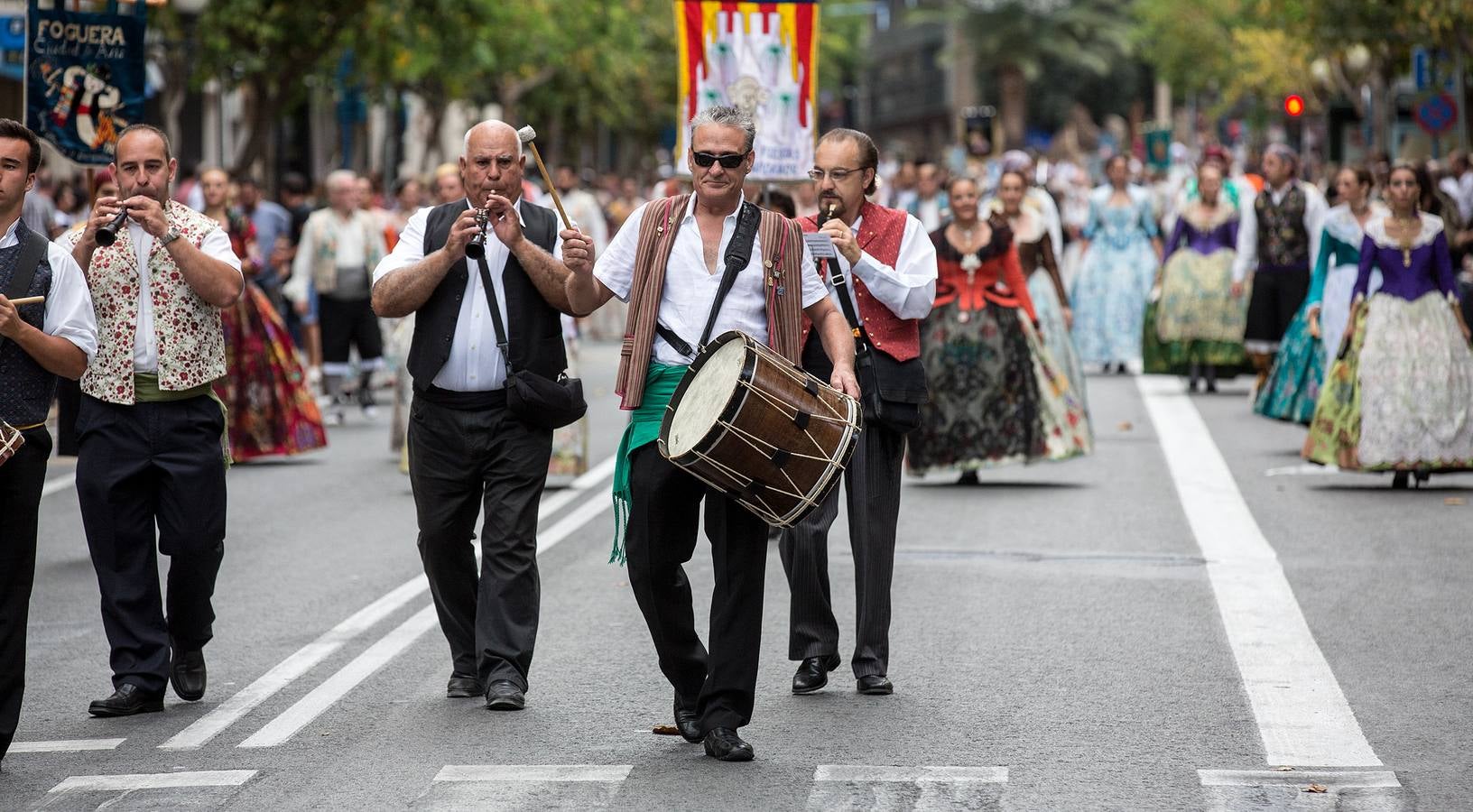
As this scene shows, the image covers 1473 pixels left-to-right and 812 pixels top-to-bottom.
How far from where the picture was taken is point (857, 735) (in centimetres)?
707

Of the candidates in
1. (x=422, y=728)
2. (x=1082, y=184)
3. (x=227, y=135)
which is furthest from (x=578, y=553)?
(x=227, y=135)

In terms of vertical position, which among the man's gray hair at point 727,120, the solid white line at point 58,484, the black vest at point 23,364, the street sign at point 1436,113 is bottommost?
the solid white line at point 58,484

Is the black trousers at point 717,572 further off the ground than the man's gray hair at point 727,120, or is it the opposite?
the man's gray hair at point 727,120

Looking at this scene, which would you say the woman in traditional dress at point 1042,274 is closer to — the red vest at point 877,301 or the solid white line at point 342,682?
the solid white line at point 342,682

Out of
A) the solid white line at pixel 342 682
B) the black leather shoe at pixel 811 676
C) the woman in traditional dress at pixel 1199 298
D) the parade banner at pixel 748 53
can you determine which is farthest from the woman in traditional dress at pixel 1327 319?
the black leather shoe at pixel 811 676

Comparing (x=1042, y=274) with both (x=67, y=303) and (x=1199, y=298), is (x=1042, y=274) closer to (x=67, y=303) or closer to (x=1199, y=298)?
(x=1199, y=298)

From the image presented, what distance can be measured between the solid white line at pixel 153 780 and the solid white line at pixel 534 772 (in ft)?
1.82

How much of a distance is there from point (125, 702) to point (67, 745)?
415 mm

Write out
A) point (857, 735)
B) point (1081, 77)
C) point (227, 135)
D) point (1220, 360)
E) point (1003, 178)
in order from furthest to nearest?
point (1081, 77) → point (227, 135) → point (1220, 360) → point (1003, 178) → point (857, 735)

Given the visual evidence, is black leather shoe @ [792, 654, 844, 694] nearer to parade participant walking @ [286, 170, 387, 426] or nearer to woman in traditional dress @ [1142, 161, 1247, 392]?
parade participant walking @ [286, 170, 387, 426]

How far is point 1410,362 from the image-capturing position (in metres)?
13.1

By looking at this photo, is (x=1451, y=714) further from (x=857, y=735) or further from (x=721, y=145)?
(x=721, y=145)

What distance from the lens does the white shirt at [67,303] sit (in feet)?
22.0

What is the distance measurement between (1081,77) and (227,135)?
2294 inches
